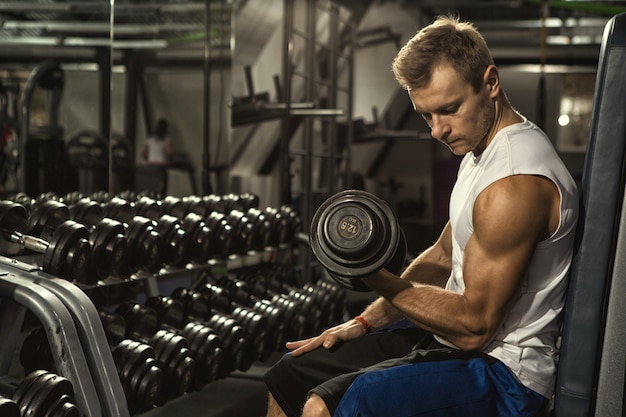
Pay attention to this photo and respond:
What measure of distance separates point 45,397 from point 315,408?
32.5 inches

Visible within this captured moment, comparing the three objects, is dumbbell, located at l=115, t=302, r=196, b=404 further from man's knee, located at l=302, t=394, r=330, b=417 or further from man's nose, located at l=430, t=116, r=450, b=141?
man's nose, located at l=430, t=116, r=450, b=141

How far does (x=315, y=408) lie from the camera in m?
1.31

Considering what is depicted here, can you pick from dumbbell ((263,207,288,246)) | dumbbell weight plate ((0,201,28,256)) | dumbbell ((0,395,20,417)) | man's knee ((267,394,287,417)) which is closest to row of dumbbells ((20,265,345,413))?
dumbbell ((263,207,288,246))

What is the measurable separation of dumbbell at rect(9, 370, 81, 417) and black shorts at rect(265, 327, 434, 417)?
579 mm

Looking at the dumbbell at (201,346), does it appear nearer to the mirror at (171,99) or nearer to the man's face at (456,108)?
the man's face at (456,108)

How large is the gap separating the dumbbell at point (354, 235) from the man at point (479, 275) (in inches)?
2.2

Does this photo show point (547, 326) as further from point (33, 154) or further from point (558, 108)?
point (558, 108)

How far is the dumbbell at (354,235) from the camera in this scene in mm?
1365

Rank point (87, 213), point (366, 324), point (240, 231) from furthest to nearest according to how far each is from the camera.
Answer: point (240, 231) → point (87, 213) → point (366, 324)

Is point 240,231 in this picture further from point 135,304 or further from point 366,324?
point 366,324

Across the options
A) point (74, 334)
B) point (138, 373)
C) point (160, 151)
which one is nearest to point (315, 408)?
Answer: point (74, 334)

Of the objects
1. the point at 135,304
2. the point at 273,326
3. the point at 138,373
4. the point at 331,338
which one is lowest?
the point at 273,326

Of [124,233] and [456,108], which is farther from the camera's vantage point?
[124,233]

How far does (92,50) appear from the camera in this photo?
4.68 metres
